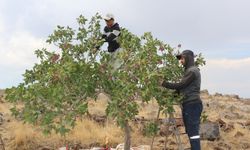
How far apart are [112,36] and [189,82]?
2.08 meters

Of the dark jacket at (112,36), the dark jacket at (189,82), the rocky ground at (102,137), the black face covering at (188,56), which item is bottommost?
the rocky ground at (102,137)

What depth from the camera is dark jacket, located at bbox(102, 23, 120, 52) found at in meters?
12.1

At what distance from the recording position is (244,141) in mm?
17625

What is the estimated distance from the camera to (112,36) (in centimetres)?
1211

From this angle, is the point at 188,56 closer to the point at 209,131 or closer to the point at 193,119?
the point at 193,119

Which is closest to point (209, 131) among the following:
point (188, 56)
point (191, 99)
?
point (191, 99)

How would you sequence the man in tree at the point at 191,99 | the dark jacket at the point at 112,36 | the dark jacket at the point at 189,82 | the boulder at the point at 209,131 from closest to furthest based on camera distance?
the dark jacket at the point at 189,82 → the man in tree at the point at 191,99 → the dark jacket at the point at 112,36 → the boulder at the point at 209,131

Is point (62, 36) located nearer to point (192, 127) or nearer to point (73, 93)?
point (73, 93)

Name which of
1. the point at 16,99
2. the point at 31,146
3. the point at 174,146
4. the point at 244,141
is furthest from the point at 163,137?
the point at 16,99

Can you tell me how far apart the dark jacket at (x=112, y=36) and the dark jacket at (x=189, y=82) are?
1.55m

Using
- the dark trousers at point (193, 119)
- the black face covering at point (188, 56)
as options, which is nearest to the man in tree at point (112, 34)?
the black face covering at point (188, 56)

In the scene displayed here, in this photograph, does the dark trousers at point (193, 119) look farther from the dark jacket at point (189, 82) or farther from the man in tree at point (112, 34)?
the man in tree at point (112, 34)

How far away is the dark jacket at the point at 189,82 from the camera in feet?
36.6

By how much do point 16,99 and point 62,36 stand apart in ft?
5.71
